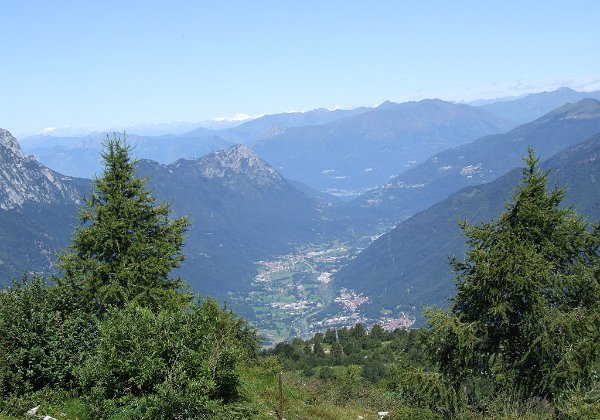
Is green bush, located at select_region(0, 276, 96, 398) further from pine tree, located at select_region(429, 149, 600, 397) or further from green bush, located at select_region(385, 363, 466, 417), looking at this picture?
pine tree, located at select_region(429, 149, 600, 397)

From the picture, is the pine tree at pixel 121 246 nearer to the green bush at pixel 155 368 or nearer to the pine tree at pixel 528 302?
the green bush at pixel 155 368

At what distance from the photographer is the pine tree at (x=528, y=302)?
1817cm

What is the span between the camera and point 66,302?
19109 mm

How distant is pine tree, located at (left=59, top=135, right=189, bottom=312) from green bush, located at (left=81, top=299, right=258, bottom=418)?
8839 millimetres

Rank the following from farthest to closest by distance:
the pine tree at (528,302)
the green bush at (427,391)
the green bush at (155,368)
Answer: the green bush at (427,391) < the pine tree at (528,302) < the green bush at (155,368)

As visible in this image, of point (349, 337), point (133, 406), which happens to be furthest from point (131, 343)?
point (349, 337)

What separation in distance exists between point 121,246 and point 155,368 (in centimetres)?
1253

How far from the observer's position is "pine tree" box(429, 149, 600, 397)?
59.6 feet

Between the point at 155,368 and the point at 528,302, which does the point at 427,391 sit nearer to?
the point at 528,302

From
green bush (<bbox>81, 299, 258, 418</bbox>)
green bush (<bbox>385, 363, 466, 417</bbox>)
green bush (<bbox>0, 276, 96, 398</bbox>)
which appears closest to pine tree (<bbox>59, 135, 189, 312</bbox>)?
green bush (<bbox>0, 276, 96, 398</bbox>)

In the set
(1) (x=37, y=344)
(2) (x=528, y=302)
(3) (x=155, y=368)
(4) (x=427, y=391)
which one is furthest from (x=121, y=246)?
(2) (x=528, y=302)

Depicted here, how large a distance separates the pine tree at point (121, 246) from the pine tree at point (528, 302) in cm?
1296

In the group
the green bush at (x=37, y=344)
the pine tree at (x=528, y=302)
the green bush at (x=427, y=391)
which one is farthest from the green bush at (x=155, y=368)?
the pine tree at (x=528, y=302)

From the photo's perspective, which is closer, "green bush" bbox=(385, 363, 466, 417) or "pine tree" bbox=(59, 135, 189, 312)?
"green bush" bbox=(385, 363, 466, 417)
